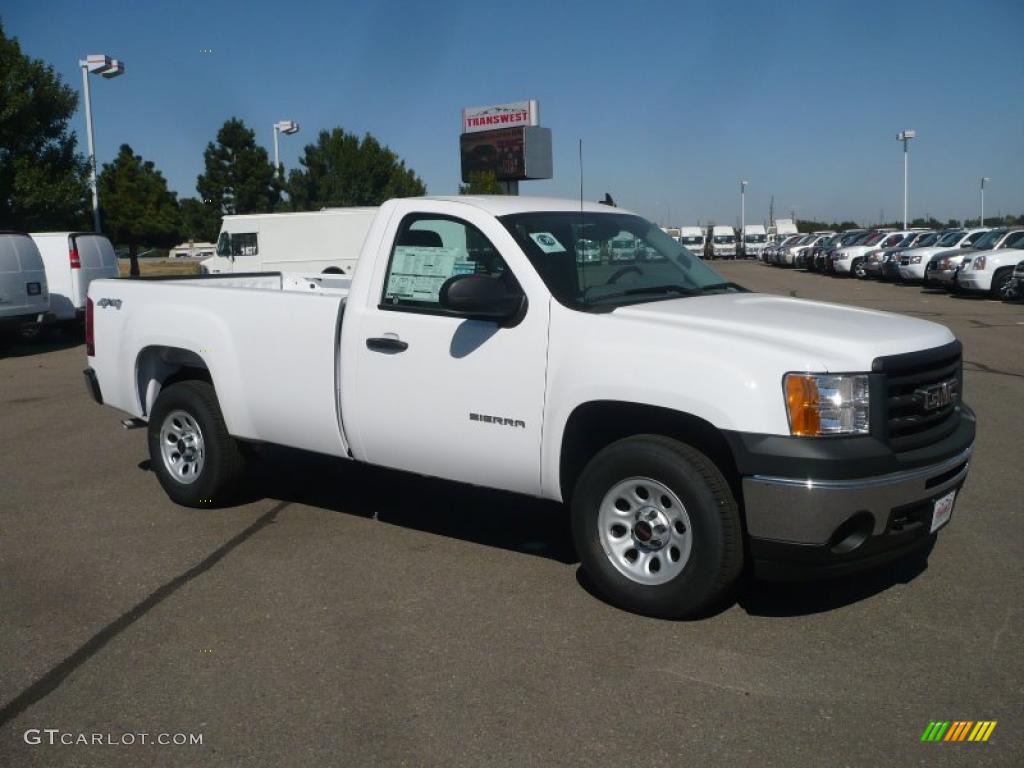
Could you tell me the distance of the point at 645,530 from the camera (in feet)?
15.2

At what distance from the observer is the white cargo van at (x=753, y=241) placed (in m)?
66.3

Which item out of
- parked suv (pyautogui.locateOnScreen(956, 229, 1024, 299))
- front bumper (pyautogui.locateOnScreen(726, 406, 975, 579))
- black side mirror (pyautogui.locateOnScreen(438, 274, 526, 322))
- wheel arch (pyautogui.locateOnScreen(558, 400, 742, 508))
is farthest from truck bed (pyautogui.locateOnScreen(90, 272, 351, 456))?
parked suv (pyautogui.locateOnScreen(956, 229, 1024, 299))

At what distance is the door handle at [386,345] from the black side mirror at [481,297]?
50cm

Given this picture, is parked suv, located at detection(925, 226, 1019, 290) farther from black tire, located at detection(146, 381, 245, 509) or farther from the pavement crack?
the pavement crack

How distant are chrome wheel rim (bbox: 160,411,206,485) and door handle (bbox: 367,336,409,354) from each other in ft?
5.67

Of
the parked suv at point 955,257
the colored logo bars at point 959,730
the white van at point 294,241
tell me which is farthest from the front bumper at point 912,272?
the colored logo bars at point 959,730

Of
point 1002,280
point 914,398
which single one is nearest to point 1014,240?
point 1002,280

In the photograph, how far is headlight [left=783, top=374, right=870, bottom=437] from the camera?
13.7 feet

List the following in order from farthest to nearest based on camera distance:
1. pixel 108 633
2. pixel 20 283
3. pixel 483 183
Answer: pixel 483 183 < pixel 20 283 < pixel 108 633

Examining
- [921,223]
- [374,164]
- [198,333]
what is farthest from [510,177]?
[921,223]

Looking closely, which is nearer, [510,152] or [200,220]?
[510,152]

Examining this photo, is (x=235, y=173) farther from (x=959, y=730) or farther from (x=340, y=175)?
(x=959, y=730)

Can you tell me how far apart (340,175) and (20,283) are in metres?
41.6

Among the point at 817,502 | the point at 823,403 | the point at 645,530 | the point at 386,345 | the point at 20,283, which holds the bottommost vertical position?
the point at 645,530
